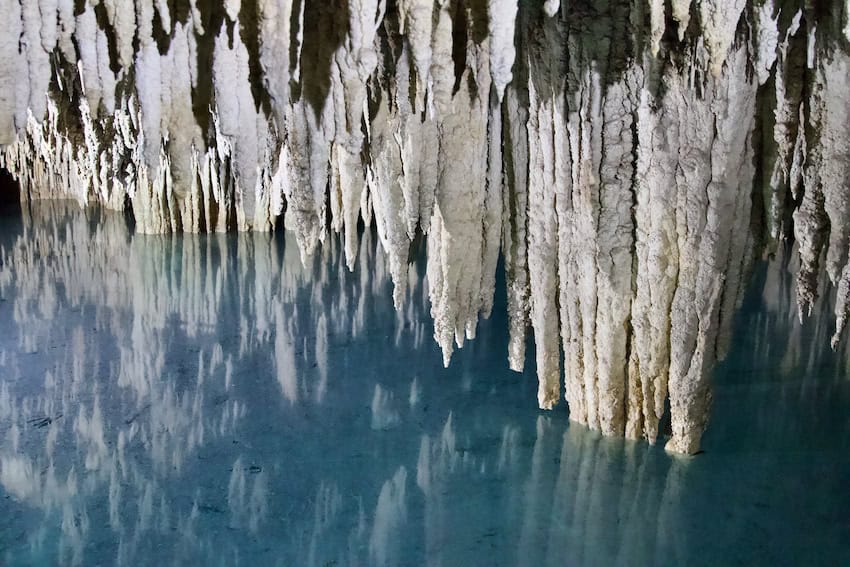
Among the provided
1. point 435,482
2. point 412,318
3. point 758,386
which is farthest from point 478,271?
point 412,318

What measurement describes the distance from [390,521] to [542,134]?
187 centimetres

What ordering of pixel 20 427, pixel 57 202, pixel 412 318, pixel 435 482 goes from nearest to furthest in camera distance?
pixel 435 482
pixel 20 427
pixel 412 318
pixel 57 202

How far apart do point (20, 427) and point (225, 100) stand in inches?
108

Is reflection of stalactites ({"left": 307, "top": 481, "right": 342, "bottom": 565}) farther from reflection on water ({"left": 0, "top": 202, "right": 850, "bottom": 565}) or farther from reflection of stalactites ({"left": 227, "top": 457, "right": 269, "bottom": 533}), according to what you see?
reflection of stalactites ({"left": 227, "top": 457, "right": 269, "bottom": 533})

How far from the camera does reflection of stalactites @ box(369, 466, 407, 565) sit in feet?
10.3

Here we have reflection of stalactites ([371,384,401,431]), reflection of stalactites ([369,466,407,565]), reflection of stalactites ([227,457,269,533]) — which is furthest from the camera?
reflection of stalactites ([371,384,401,431])

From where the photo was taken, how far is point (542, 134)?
3469 mm

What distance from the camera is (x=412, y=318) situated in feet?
22.9

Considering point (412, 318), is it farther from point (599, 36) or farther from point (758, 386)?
point (599, 36)

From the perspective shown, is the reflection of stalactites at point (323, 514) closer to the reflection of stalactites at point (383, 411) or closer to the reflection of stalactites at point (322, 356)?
the reflection of stalactites at point (383, 411)

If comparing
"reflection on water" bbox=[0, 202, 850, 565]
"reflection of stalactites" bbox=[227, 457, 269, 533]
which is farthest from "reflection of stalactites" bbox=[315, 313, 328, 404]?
"reflection of stalactites" bbox=[227, 457, 269, 533]

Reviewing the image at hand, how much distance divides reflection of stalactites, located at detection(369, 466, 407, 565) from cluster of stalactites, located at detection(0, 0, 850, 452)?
81cm

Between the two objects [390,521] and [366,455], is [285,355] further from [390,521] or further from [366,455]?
[390,521]

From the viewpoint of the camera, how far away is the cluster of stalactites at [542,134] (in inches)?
95.3
